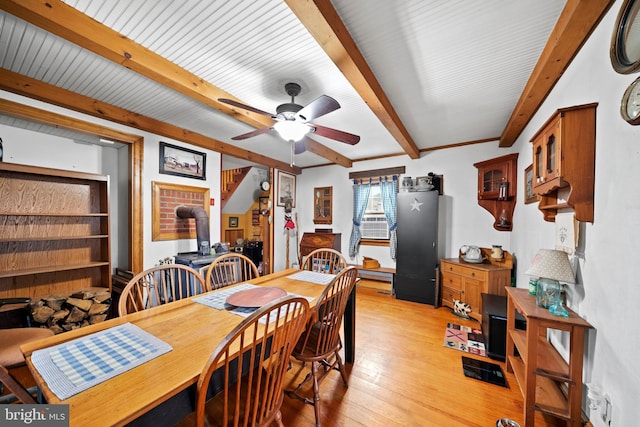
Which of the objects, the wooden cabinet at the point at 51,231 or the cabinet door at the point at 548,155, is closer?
the cabinet door at the point at 548,155

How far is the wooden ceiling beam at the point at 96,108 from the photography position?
1.96 meters

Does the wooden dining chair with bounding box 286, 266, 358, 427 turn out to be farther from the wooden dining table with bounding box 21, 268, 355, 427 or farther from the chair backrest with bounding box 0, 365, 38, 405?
the chair backrest with bounding box 0, 365, 38, 405

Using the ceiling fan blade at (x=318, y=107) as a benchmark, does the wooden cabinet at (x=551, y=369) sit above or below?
below

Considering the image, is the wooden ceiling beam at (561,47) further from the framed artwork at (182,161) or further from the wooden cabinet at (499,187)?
the framed artwork at (182,161)

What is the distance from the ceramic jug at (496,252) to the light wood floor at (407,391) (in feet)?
4.57

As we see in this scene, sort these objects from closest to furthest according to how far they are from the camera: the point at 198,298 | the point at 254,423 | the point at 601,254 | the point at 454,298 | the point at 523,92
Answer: the point at 254,423
the point at 601,254
the point at 198,298
the point at 523,92
the point at 454,298

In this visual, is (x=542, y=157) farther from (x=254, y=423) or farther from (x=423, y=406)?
(x=254, y=423)

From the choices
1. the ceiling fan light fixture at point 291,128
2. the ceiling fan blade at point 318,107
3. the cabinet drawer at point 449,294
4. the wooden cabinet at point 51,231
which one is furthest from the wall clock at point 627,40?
the wooden cabinet at point 51,231

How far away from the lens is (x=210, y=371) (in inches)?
30.0

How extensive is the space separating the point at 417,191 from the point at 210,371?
11.7 feet

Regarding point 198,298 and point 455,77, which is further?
point 455,77

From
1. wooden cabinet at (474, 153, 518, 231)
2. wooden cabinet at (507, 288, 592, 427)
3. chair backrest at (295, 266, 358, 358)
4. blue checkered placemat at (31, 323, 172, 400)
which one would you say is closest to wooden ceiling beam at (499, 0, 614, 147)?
wooden cabinet at (474, 153, 518, 231)

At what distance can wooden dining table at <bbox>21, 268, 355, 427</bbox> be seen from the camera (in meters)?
0.65

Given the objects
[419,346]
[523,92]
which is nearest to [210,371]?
[419,346]
